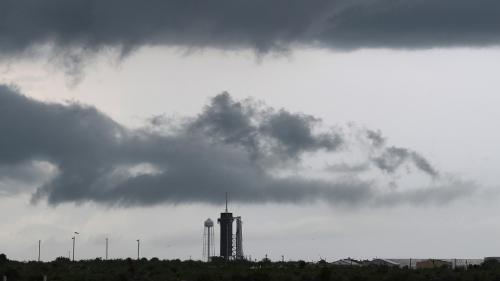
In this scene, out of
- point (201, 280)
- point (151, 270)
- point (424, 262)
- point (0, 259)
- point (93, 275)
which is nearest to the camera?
point (201, 280)

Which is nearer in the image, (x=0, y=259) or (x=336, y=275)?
(x=336, y=275)

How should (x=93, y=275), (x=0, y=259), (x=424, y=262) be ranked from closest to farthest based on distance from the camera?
1. (x=93, y=275)
2. (x=0, y=259)
3. (x=424, y=262)

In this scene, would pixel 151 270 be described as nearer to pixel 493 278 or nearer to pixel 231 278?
pixel 231 278

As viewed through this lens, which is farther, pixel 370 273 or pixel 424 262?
pixel 424 262

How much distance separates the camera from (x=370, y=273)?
441 feet

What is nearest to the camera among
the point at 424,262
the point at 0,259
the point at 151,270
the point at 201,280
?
the point at 201,280

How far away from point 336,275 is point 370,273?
9333mm

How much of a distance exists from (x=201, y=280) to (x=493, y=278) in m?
34.9

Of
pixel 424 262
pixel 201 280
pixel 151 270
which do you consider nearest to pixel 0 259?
pixel 151 270

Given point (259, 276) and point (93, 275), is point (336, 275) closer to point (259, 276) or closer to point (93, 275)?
point (259, 276)

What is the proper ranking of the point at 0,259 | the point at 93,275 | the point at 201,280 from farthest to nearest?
the point at 0,259, the point at 93,275, the point at 201,280

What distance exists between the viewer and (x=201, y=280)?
394 ft

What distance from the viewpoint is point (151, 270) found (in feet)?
466

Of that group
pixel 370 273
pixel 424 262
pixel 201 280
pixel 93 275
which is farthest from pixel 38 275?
pixel 424 262
